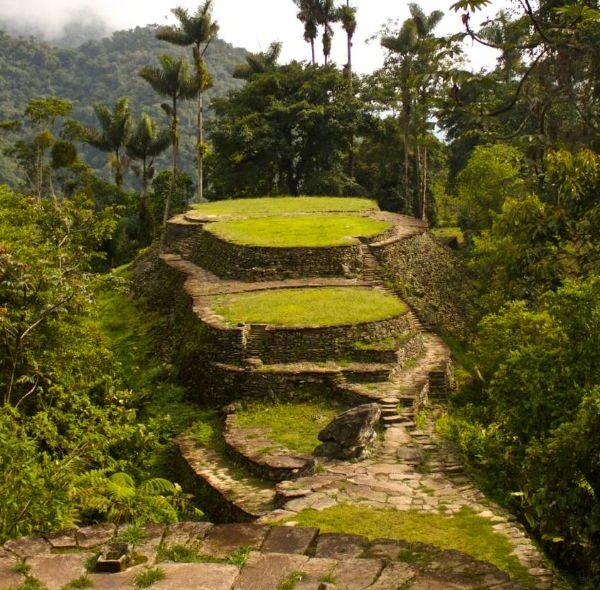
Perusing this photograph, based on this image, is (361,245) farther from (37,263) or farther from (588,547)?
(588,547)

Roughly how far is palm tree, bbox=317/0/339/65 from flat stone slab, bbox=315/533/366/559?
107 feet

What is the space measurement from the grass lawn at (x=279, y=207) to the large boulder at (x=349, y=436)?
14.9 m

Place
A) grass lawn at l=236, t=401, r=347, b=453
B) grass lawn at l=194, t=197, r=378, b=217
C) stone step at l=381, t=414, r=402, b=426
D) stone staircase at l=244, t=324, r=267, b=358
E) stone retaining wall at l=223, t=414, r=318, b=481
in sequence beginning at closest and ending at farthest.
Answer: stone retaining wall at l=223, t=414, r=318, b=481
grass lawn at l=236, t=401, r=347, b=453
stone step at l=381, t=414, r=402, b=426
stone staircase at l=244, t=324, r=267, b=358
grass lawn at l=194, t=197, r=378, b=217

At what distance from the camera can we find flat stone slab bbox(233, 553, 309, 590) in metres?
4.82

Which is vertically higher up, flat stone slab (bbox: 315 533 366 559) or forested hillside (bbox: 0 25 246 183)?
forested hillside (bbox: 0 25 246 183)

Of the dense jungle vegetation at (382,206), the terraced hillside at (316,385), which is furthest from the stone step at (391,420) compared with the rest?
the dense jungle vegetation at (382,206)

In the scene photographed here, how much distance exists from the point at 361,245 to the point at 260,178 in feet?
51.6

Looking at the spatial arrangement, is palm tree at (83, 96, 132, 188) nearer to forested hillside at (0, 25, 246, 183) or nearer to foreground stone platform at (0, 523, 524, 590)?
foreground stone platform at (0, 523, 524, 590)

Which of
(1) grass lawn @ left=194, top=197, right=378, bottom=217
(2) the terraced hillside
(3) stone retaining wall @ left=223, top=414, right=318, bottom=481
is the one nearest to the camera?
(2) the terraced hillside

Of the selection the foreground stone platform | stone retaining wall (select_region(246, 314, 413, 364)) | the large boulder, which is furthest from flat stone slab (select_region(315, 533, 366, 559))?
stone retaining wall (select_region(246, 314, 413, 364))

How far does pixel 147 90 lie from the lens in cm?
8900

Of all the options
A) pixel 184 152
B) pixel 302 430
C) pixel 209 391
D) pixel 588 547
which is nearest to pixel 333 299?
pixel 209 391

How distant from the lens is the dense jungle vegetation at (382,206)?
6.37m

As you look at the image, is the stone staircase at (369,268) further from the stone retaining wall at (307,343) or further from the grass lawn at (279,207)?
the grass lawn at (279,207)
